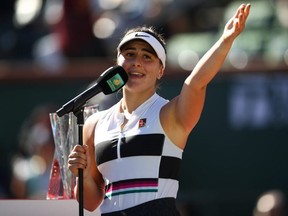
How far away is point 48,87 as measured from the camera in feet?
33.6

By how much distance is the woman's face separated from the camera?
482cm

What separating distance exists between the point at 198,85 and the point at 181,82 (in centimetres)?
485

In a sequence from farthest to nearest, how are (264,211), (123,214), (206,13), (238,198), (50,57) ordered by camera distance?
(206,13), (50,57), (238,198), (264,211), (123,214)

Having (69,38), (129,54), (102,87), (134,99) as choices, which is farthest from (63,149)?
(69,38)

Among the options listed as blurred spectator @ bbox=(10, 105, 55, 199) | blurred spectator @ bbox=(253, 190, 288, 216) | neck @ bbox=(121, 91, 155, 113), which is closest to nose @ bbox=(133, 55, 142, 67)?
neck @ bbox=(121, 91, 155, 113)

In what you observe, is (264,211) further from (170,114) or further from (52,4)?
(52,4)

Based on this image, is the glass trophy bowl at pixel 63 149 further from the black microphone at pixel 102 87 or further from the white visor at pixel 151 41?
the black microphone at pixel 102 87

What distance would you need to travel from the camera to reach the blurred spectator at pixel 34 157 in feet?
31.6

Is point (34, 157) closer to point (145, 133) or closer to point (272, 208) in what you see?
point (272, 208)

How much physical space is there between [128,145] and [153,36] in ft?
1.81


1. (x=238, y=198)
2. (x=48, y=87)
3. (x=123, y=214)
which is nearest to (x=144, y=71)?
(x=123, y=214)

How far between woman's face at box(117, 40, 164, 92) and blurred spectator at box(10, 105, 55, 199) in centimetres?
458

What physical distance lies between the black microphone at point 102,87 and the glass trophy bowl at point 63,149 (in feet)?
2.81

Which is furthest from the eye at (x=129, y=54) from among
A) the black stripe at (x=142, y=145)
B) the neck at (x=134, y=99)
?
the black stripe at (x=142, y=145)
